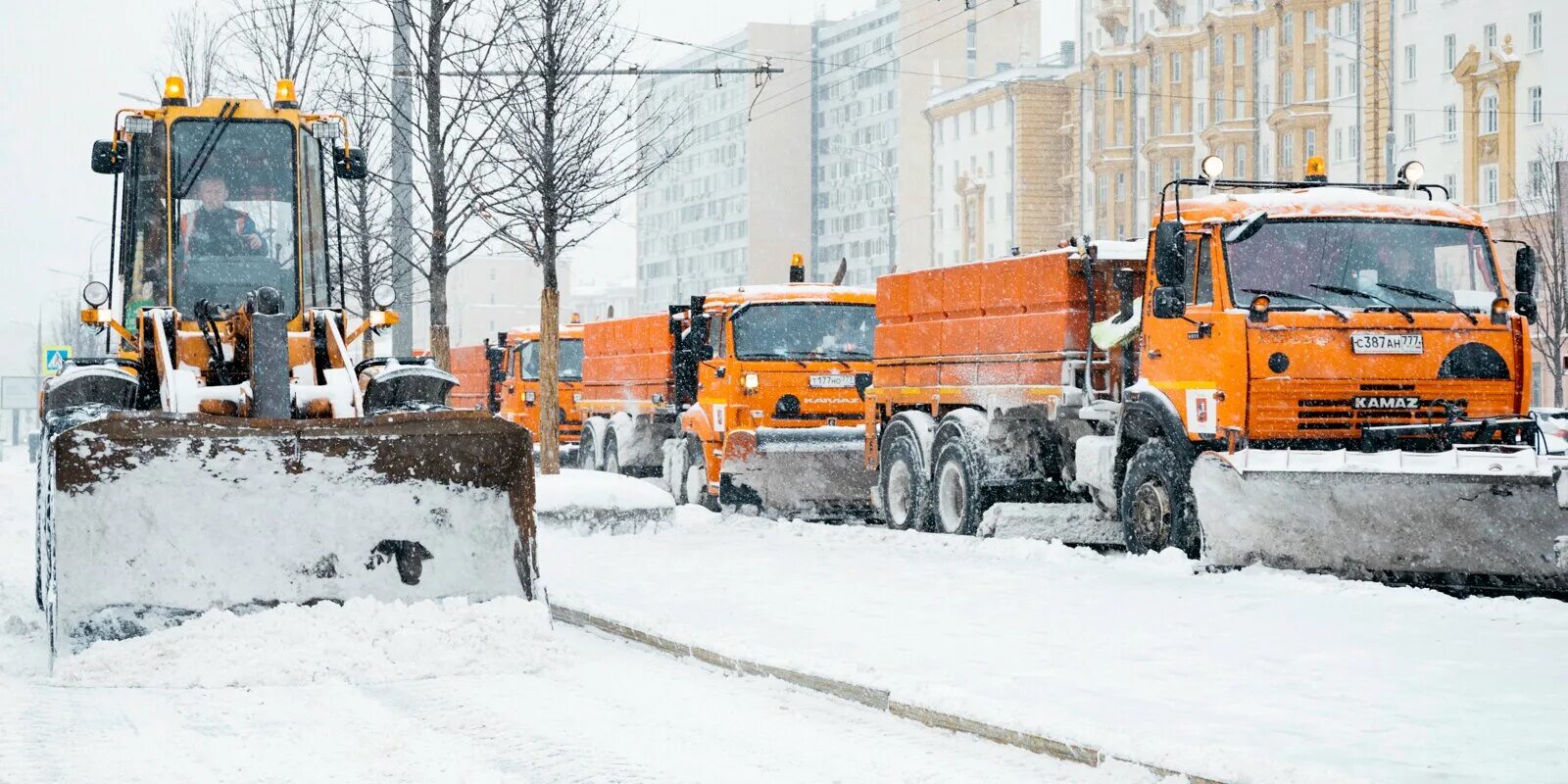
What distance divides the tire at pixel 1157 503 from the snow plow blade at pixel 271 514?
17.8 ft

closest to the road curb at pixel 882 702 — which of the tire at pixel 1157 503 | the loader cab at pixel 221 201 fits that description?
the loader cab at pixel 221 201

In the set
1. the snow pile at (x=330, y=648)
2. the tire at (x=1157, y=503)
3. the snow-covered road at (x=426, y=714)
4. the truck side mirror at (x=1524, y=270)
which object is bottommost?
the snow-covered road at (x=426, y=714)

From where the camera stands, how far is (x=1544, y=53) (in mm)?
55844

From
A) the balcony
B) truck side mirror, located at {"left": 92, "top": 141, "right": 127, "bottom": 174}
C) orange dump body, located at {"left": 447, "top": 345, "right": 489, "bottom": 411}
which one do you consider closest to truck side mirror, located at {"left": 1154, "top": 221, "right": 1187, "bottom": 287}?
truck side mirror, located at {"left": 92, "top": 141, "right": 127, "bottom": 174}

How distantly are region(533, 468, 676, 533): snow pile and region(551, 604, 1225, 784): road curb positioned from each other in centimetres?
641

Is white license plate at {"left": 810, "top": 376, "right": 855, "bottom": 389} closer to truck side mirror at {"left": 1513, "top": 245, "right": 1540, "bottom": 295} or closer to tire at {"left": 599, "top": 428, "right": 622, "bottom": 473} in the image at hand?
tire at {"left": 599, "top": 428, "right": 622, "bottom": 473}

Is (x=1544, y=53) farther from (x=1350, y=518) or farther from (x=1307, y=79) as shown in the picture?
(x=1350, y=518)

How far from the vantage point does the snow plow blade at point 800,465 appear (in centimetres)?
2066

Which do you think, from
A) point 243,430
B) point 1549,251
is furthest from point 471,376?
point 243,430

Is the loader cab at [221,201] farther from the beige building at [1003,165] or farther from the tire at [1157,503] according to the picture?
the beige building at [1003,165]

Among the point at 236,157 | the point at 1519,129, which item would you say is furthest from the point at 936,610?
the point at 1519,129

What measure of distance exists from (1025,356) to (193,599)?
904 centimetres

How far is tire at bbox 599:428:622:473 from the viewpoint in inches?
1062

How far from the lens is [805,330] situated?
21.6 m
